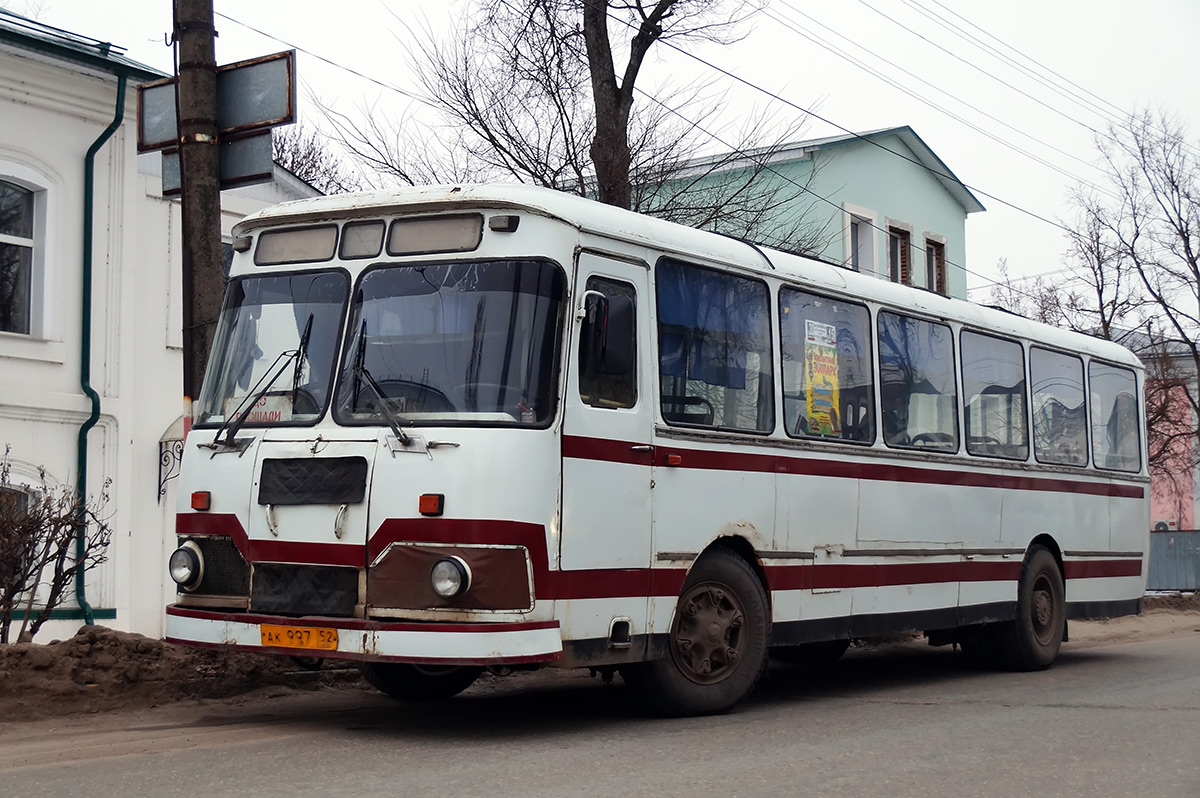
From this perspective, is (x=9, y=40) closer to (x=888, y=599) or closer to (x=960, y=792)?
(x=888, y=599)

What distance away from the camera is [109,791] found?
6.28 m

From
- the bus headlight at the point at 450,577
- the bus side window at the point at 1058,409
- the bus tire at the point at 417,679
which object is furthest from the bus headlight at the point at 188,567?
the bus side window at the point at 1058,409

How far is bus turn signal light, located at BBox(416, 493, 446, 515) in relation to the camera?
763 centimetres

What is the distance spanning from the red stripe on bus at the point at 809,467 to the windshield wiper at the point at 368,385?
2.96ft

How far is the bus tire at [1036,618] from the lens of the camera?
13023mm

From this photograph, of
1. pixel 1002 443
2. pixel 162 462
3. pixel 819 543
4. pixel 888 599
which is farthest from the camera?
pixel 162 462

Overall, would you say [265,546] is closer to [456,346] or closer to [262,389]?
[262,389]

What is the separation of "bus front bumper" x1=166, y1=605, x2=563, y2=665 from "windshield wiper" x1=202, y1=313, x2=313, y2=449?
1046 millimetres

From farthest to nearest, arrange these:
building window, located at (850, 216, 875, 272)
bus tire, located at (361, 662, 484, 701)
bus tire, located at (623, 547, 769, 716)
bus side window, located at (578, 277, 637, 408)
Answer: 1. building window, located at (850, 216, 875, 272)
2. bus tire, located at (361, 662, 484, 701)
3. bus tire, located at (623, 547, 769, 716)
4. bus side window, located at (578, 277, 637, 408)

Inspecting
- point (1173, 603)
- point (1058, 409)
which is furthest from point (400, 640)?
point (1173, 603)

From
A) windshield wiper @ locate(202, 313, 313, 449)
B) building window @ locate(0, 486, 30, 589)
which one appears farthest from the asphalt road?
building window @ locate(0, 486, 30, 589)

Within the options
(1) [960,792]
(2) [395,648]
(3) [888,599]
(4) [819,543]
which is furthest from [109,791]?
(3) [888,599]

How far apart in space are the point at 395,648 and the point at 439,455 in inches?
40.3

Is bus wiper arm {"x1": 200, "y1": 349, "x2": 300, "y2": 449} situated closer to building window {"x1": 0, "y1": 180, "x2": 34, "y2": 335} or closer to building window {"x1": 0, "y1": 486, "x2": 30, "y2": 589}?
building window {"x1": 0, "y1": 486, "x2": 30, "y2": 589}
